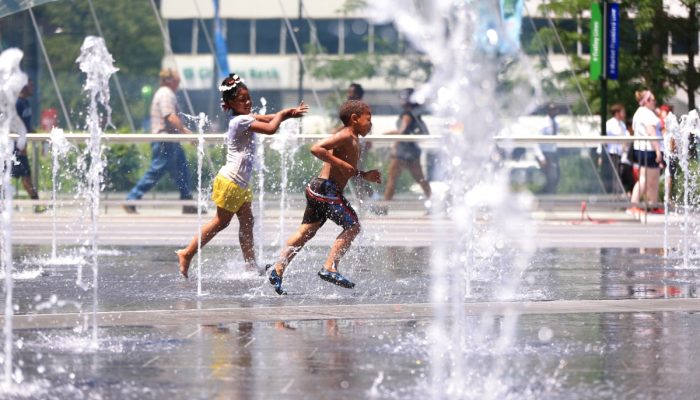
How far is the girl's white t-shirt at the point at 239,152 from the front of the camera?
35.8ft

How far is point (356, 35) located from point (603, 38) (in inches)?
163

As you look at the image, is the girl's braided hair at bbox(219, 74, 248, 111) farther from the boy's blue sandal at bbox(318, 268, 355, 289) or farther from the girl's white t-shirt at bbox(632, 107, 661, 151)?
the girl's white t-shirt at bbox(632, 107, 661, 151)

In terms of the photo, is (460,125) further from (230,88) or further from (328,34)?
(328,34)

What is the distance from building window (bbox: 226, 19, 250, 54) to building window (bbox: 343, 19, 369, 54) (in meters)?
1.72

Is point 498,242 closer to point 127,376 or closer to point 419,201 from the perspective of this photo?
point 419,201

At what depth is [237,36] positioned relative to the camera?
26172 mm

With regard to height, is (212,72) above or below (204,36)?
below

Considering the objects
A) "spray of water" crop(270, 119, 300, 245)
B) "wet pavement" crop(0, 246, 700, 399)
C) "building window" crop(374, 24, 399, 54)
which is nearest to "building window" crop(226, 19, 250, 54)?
"building window" crop(374, 24, 399, 54)

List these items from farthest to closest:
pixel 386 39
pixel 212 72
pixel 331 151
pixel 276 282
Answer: pixel 386 39 → pixel 212 72 → pixel 331 151 → pixel 276 282

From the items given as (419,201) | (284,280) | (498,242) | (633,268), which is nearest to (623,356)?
(284,280)

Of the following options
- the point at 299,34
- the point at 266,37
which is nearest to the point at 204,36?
the point at 266,37

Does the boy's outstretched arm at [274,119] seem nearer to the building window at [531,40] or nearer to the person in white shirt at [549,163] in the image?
the person in white shirt at [549,163]

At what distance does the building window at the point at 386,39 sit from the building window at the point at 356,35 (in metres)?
0.22

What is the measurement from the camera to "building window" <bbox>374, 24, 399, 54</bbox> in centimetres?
2619
